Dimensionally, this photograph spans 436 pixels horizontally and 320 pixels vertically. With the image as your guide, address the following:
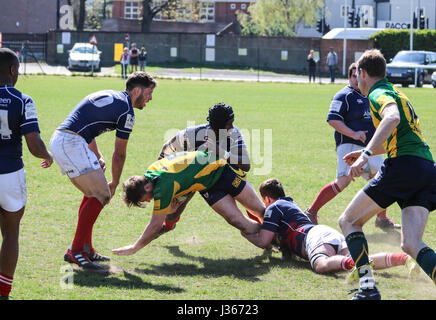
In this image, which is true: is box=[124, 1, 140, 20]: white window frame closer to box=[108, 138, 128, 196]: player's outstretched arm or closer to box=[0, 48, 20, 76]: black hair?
box=[108, 138, 128, 196]: player's outstretched arm

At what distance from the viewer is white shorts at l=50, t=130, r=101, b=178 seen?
237 inches

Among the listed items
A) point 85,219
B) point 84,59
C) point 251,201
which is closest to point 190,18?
point 84,59

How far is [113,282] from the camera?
569cm

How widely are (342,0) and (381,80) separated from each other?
73.2 m

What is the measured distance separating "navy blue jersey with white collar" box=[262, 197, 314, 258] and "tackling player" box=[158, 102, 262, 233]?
0.39 meters

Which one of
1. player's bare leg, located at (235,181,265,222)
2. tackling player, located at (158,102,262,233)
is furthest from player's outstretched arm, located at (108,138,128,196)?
player's bare leg, located at (235,181,265,222)

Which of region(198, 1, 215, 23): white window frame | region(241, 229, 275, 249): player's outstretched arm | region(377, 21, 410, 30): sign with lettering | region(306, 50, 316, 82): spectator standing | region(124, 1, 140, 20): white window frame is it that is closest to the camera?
region(241, 229, 275, 249): player's outstretched arm

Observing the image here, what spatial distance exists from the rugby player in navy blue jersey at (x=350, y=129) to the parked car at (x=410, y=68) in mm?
28140

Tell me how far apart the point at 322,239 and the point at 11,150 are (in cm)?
296

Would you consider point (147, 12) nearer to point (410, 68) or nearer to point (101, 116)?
point (410, 68)

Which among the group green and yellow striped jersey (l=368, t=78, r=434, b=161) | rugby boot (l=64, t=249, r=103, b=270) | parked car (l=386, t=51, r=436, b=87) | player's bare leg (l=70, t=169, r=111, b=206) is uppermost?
parked car (l=386, t=51, r=436, b=87)

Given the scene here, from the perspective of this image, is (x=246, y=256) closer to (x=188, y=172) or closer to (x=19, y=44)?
(x=188, y=172)

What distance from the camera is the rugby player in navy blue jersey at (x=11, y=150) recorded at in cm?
484
